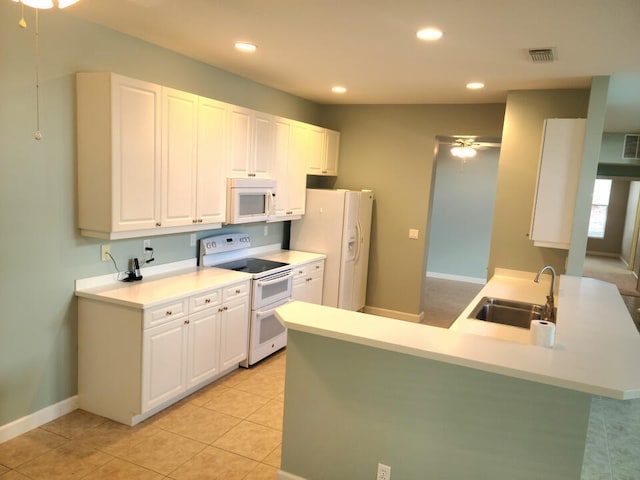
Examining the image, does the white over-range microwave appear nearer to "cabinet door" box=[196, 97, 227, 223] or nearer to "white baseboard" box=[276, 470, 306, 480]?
"cabinet door" box=[196, 97, 227, 223]

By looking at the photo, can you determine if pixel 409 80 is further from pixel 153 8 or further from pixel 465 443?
pixel 465 443

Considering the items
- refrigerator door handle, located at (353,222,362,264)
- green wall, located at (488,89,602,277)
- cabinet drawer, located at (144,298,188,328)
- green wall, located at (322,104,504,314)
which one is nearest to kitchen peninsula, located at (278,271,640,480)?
cabinet drawer, located at (144,298,188,328)

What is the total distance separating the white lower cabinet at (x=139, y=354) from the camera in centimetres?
310

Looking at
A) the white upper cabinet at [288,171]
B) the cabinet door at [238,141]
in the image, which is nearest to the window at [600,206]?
the white upper cabinet at [288,171]

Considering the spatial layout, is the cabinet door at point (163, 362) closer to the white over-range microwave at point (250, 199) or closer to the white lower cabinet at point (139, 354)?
the white lower cabinet at point (139, 354)

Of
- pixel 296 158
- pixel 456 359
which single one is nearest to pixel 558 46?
pixel 456 359

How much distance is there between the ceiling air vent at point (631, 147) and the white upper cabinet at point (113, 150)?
735cm

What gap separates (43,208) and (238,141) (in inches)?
70.3

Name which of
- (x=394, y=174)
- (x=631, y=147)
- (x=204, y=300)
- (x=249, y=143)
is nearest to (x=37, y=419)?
(x=204, y=300)

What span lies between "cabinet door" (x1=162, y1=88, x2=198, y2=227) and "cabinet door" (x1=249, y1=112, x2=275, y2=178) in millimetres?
856

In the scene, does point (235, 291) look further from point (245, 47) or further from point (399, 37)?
point (399, 37)

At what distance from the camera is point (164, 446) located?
9.75 ft

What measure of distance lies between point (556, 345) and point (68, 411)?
3.24 metres

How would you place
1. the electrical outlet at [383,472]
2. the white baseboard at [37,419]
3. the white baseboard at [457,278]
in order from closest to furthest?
1. the electrical outlet at [383,472]
2. the white baseboard at [37,419]
3. the white baseboard at [457,278]
